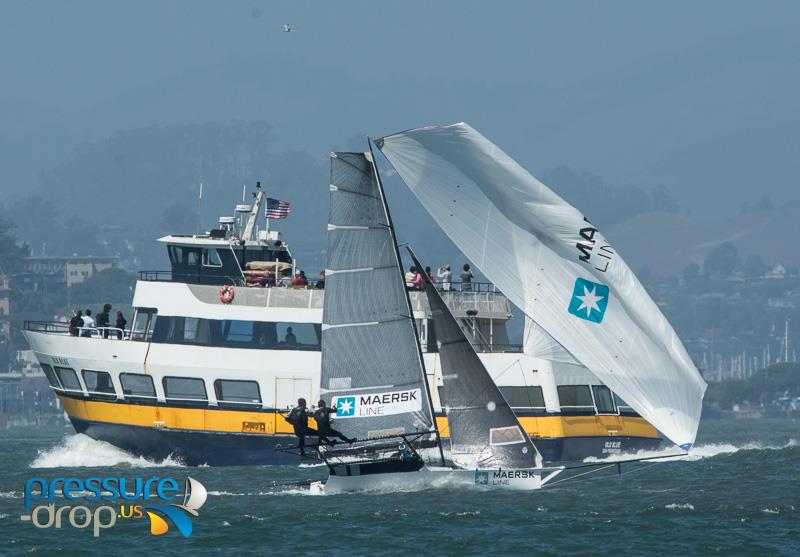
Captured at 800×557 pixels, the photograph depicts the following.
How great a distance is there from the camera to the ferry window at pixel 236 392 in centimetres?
4112

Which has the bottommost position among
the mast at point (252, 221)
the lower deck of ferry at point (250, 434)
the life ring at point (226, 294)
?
the lower deck of ferry at point (250, 434)

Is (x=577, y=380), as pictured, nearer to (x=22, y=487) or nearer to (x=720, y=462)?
(x=720, y=462)

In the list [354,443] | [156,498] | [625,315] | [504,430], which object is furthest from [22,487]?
[625,315]

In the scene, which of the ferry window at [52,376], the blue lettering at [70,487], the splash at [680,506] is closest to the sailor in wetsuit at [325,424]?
the blue lettering at [70,487]

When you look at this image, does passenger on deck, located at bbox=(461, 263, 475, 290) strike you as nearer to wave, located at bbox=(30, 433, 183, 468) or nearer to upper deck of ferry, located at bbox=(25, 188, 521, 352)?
upper deck of ferry, located at bbox=(25, 188, 521, 352)

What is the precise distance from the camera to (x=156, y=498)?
3334 centimetres

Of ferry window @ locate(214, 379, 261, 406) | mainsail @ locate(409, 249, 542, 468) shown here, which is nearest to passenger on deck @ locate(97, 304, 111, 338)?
ferry window @ locate(214, 379, 261, 406)

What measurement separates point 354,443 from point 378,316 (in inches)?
103

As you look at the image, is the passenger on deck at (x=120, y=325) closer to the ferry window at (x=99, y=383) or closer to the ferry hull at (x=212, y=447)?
the ferry window at (x=99, y=383)

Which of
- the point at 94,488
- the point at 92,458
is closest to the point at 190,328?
the point at 92,458

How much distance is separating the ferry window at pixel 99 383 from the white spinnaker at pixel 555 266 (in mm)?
13772

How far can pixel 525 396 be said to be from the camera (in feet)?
134

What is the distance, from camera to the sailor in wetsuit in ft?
107

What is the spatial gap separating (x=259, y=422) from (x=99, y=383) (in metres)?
4.64
